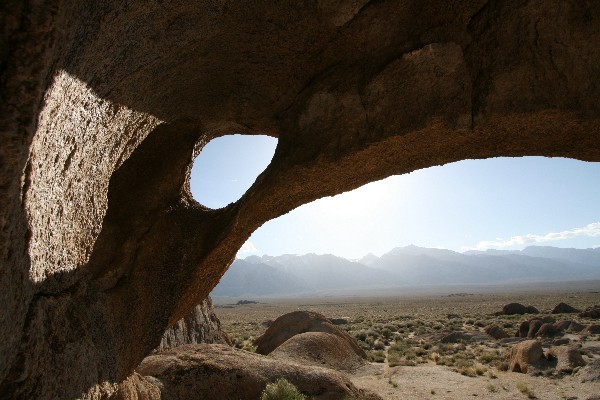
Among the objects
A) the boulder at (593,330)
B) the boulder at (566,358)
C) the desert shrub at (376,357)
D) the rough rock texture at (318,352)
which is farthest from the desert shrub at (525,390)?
the boulder at (593,330)

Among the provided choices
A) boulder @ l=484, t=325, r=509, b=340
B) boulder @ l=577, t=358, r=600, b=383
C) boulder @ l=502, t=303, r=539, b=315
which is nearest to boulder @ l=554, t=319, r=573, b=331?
boulder @ l=484, t=325, r=509, b=340

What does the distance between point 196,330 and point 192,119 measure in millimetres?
7855

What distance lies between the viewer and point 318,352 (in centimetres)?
1606

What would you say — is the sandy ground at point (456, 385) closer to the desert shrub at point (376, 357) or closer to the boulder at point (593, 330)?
the desert shrub at point (376, 357)

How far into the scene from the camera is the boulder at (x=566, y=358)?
16281 millimetres

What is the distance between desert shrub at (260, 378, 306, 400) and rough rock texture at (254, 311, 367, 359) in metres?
10.5

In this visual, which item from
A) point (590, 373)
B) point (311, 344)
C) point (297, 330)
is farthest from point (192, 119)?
point (590, 373)

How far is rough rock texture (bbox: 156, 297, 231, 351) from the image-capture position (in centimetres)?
1205

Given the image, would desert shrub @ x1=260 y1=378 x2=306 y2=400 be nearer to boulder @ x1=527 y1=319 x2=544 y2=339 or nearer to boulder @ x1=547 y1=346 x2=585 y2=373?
boulder @ x1=547 y1=346 x2=585 y2=373

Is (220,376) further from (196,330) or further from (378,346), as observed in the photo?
(378,346)

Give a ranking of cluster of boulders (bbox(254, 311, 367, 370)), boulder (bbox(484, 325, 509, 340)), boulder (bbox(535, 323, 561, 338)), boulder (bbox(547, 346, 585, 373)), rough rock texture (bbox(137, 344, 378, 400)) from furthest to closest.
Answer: boulder (bbox(484, 325, 509, 340))
boulder (bbox(535, 323, 561, 338))
boulder (bbox(547, 346, 585, 373))
cluster of boulders (bbox(254, 311, 367, 370))
rough rock texture (bbox(137, 344, 378, 400))

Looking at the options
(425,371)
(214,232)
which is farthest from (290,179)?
(425,371)

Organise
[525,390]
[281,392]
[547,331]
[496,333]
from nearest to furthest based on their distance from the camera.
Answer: [281,392] < [525,390] < [547,331] < [496,333]

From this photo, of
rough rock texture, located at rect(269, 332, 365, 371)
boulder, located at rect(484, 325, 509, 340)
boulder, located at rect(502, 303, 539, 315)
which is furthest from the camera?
boulder, located at rect(502, 303, 539, 315)
